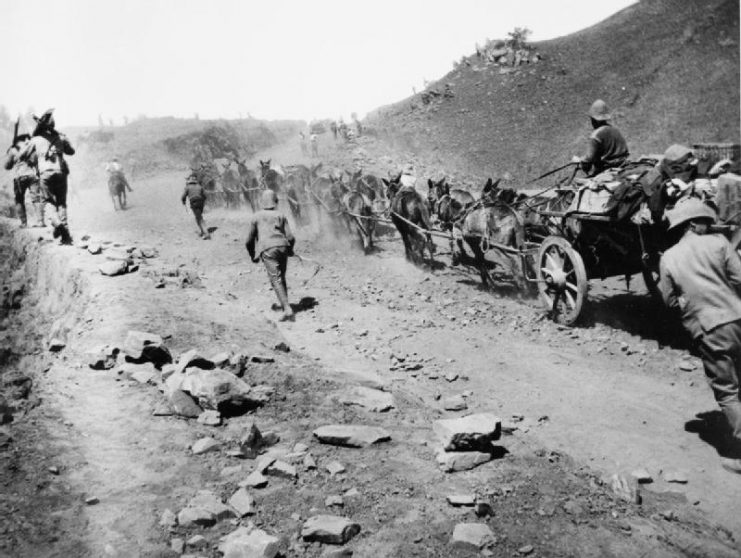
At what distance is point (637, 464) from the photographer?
4199mm

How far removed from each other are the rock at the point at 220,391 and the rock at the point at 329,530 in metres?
1.64

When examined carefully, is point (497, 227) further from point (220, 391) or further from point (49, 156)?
point (49, 156)

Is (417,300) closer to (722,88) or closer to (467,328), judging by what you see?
(467,328)

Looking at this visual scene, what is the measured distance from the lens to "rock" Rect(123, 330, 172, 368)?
5.33 m

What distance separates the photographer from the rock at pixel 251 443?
3.84m

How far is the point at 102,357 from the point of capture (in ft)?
17.4

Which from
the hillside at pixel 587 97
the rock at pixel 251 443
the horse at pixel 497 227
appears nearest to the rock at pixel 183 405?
the rock at pixel 251 443

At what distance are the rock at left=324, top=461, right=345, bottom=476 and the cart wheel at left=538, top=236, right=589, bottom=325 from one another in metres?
4.21

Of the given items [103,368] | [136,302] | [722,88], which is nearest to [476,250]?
[136,302]

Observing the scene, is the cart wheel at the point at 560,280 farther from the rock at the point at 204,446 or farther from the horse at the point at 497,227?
the rock at the point at 204,446

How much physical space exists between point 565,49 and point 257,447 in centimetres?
3324

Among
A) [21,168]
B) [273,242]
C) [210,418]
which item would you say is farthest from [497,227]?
[21,168]

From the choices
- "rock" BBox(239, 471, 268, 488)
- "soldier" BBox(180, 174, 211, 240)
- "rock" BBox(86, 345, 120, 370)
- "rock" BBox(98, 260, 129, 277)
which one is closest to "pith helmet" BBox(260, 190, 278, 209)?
"rock" BBox(98, 260, 129, 277)

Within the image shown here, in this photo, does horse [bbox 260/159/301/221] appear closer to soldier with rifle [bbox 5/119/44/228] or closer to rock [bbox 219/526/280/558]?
soldier with rifle [bbox 5/119/44/228]
